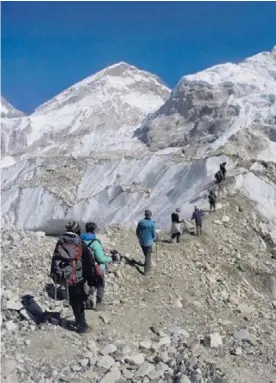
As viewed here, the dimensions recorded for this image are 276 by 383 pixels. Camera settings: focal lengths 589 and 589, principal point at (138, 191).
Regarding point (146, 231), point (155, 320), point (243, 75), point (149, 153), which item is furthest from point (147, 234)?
point (243, 75)

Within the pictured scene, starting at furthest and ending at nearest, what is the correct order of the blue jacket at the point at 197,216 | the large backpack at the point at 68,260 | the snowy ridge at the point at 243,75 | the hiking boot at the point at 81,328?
the snowy ridge at the point at 243,75
the blue jacket at the point at 197,216
the hiking boot at the point at 81,328
the large backpack at the point at 68,260

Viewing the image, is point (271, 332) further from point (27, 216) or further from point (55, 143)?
point (55, 143)

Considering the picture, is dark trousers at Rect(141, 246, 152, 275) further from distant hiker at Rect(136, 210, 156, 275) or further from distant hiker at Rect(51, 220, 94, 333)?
distant hiker at Rect(51, 220, 94, 333)

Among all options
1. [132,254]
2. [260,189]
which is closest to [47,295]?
[132,254]

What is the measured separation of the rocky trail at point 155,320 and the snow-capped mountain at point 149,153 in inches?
275

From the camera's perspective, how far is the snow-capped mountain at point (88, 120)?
128 m

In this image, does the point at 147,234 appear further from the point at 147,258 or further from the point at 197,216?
the point at 197,216

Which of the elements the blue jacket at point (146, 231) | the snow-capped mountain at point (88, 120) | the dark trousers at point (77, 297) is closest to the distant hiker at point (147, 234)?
the blue jacket at point (146, 231)

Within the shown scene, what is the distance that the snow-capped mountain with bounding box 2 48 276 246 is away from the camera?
34.1m

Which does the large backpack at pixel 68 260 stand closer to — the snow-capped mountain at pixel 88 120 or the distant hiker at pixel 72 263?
the distant hiker at pixel 72 263

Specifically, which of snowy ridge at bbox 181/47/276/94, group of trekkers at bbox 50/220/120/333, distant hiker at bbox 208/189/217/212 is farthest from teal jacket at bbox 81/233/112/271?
snowy ridge at bbox 181/47/276/94

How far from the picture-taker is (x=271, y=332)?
1232 cm

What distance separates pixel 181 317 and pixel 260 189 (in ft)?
60.6

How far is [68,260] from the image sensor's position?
905 centimetres
